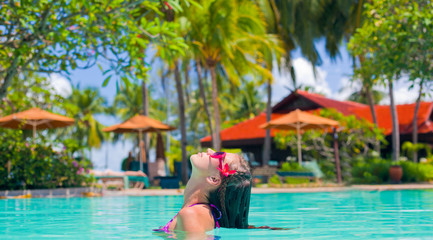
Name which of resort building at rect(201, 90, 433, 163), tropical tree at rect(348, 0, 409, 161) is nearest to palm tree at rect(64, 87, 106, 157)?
resort building at rect(201, 90, 433, 163)

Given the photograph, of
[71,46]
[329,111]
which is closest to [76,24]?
[71,46]

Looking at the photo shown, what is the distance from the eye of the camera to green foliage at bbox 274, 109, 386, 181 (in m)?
21.1

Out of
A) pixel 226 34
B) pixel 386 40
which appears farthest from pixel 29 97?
pixel 386 40

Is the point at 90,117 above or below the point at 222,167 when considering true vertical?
above

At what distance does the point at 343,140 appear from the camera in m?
22.4

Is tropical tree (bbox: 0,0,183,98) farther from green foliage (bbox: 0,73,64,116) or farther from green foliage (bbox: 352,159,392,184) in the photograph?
green foliage (bbox: 352,159,392,184)

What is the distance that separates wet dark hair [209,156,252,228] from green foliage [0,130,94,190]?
1127 cm

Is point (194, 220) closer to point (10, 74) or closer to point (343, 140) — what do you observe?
point (10, 74)

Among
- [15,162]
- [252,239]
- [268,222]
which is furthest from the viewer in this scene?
[15,162]

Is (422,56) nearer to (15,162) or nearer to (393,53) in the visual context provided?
(393,53)

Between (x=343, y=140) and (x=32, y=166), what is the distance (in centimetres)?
1376

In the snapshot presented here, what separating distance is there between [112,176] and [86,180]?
144 centimetres

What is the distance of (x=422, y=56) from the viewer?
558 inches

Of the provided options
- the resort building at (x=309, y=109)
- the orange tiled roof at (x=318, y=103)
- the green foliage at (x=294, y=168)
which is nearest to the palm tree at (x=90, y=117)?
the resort building at (x=309, y=109)
